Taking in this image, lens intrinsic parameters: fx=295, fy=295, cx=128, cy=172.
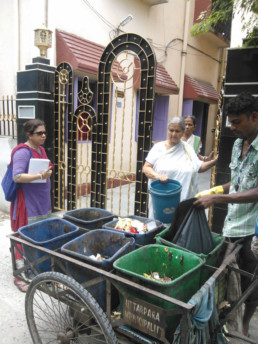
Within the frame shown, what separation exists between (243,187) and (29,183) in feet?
7.21

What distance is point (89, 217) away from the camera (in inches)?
116

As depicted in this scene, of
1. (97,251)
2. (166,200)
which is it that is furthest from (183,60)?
(97,251)

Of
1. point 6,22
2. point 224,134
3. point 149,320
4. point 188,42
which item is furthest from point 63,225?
point 188,42

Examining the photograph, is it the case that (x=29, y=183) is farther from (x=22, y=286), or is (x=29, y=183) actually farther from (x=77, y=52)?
(x=77, y=52)

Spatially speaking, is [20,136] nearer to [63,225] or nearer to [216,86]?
[63,225]

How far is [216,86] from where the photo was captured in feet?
42.5

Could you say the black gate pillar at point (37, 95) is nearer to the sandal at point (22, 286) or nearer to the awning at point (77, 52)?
the awning at point (77, 52)

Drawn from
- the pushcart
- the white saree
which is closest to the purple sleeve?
the pushcart

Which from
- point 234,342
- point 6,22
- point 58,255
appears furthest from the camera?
point 6,22

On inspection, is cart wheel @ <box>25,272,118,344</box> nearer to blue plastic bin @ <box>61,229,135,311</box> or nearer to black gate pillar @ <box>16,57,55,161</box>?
blue plastic bin @ <box>61,229,135,311</box>

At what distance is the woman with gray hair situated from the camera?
2.98 m

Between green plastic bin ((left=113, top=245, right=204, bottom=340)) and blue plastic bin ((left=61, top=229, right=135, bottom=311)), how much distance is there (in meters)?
0.12

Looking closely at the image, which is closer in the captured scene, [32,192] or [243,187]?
[243,187]

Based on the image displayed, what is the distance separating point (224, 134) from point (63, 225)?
203cm
